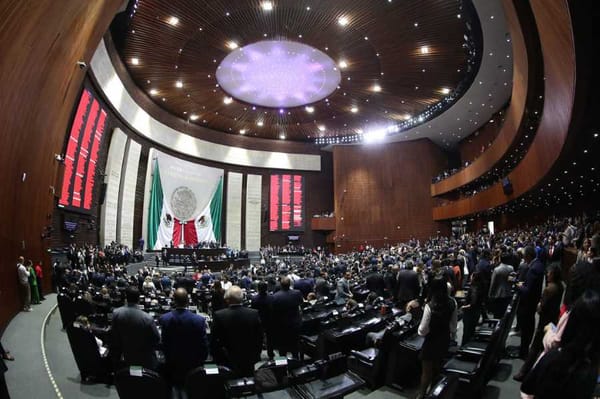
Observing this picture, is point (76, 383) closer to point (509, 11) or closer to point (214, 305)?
point (214, 305)

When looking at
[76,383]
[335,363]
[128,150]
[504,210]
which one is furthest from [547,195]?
[128,150]

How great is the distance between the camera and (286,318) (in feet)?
15.6

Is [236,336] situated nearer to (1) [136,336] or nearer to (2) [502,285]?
(1) [136,336]

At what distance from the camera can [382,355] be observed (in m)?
4.00

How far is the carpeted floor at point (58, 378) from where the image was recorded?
12.1ft

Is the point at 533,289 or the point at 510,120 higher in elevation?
the point at 510,120

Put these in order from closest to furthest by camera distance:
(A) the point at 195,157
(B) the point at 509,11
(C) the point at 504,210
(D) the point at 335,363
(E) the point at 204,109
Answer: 1. (D) the point at 335,363
2. (B) the point at 509,11
3. (C) the point at 504,210
4. (E) the point at 204,109
5. (A) the point at 195,157

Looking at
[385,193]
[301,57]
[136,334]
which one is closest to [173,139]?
[301,57]

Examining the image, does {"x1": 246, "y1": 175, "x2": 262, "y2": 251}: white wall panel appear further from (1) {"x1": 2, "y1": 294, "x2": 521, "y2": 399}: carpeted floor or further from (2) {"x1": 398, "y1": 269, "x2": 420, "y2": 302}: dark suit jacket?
(1) {"x1": 2, "y1": 294, "x2": 521, "y2": 399}: carpeted floor

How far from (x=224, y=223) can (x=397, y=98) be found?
15366mm

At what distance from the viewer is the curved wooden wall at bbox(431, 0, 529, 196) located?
32.3 feet

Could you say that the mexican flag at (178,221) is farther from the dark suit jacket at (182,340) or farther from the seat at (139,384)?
the seat at (139,384)

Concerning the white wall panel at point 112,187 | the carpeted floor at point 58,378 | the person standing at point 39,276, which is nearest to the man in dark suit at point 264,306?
the carpeted floor at point 58,378

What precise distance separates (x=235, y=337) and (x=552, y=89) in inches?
337
